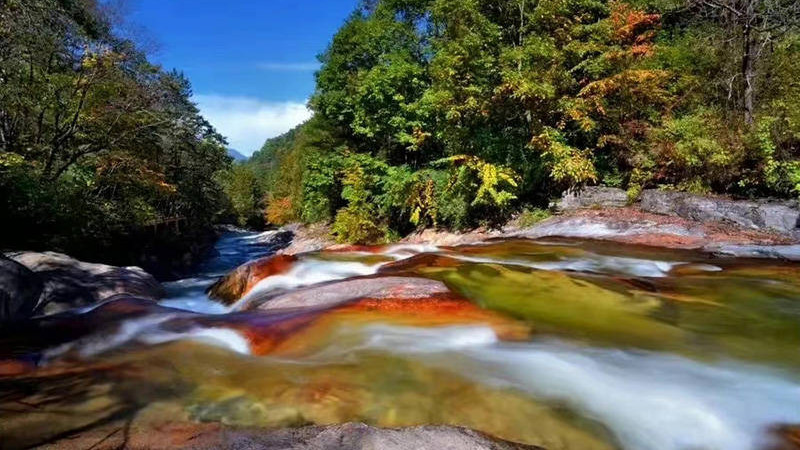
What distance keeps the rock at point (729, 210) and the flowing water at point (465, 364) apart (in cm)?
503

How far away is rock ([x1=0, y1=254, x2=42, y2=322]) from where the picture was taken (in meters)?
7.30

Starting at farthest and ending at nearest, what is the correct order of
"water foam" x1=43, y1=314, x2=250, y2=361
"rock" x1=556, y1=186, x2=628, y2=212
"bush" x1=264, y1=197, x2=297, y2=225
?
"bush" x1=264, y1=197, x2=297, y2=225
"rock" x1=556, y1=186, x2=628, y2=212
"water foam" x1=43, y1=314, x2=250, y2=361

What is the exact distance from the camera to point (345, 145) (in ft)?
85.5

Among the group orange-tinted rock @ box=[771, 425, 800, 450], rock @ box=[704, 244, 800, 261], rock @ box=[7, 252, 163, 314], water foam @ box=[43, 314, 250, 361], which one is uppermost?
rock @ box=[7, 252, 163, 314]

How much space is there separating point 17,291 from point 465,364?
7159 millimetres

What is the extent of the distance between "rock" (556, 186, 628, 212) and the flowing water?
7.94 m

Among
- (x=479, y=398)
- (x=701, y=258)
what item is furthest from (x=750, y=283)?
(x=479, y=398)

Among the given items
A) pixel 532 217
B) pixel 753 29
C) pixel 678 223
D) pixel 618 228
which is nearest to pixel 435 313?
pixel 618 228

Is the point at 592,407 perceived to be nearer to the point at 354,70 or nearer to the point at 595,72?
the point at 595,72

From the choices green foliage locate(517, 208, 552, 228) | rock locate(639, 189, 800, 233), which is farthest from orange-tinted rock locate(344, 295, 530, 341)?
green foliage locate(517, 208, 552, 228)

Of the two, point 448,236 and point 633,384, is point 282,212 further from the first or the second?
point 633,384

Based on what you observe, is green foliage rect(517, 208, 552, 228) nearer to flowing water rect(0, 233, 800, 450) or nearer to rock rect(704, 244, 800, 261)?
rock rect(704, 244, 800, 261)

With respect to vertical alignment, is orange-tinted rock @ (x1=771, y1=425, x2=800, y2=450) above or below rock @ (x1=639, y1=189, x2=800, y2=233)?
below

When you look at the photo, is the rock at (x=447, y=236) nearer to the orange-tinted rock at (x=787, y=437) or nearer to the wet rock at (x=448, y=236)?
the wet rock at (x=448, y=236)
